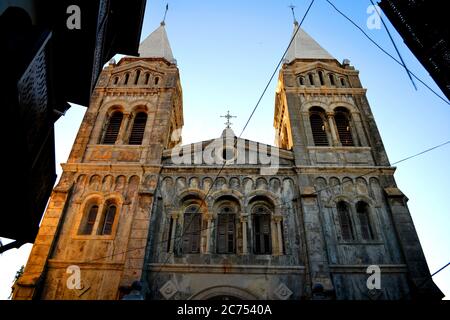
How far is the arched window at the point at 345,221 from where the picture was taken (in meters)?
12.8

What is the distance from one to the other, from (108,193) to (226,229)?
18.1ft

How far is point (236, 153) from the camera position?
15617 mm

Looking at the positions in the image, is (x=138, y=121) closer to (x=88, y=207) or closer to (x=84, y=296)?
(x=88, y=207)

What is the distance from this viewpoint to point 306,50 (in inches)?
875

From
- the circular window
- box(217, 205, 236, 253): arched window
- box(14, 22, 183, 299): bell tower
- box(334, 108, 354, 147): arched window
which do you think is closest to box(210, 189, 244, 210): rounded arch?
box(217, 205, 236, 253): arched window

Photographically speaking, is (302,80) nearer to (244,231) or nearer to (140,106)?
(140,106)

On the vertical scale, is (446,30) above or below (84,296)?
above

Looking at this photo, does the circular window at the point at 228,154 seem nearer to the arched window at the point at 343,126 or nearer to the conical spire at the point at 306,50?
the arched window at the point at 343,126

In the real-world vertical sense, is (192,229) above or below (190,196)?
below

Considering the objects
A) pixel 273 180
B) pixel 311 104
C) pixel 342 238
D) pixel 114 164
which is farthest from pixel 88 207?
pixel 311 104

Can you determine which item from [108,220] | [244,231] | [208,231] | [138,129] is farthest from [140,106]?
[244,231]

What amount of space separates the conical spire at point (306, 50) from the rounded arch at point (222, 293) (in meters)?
15.3
